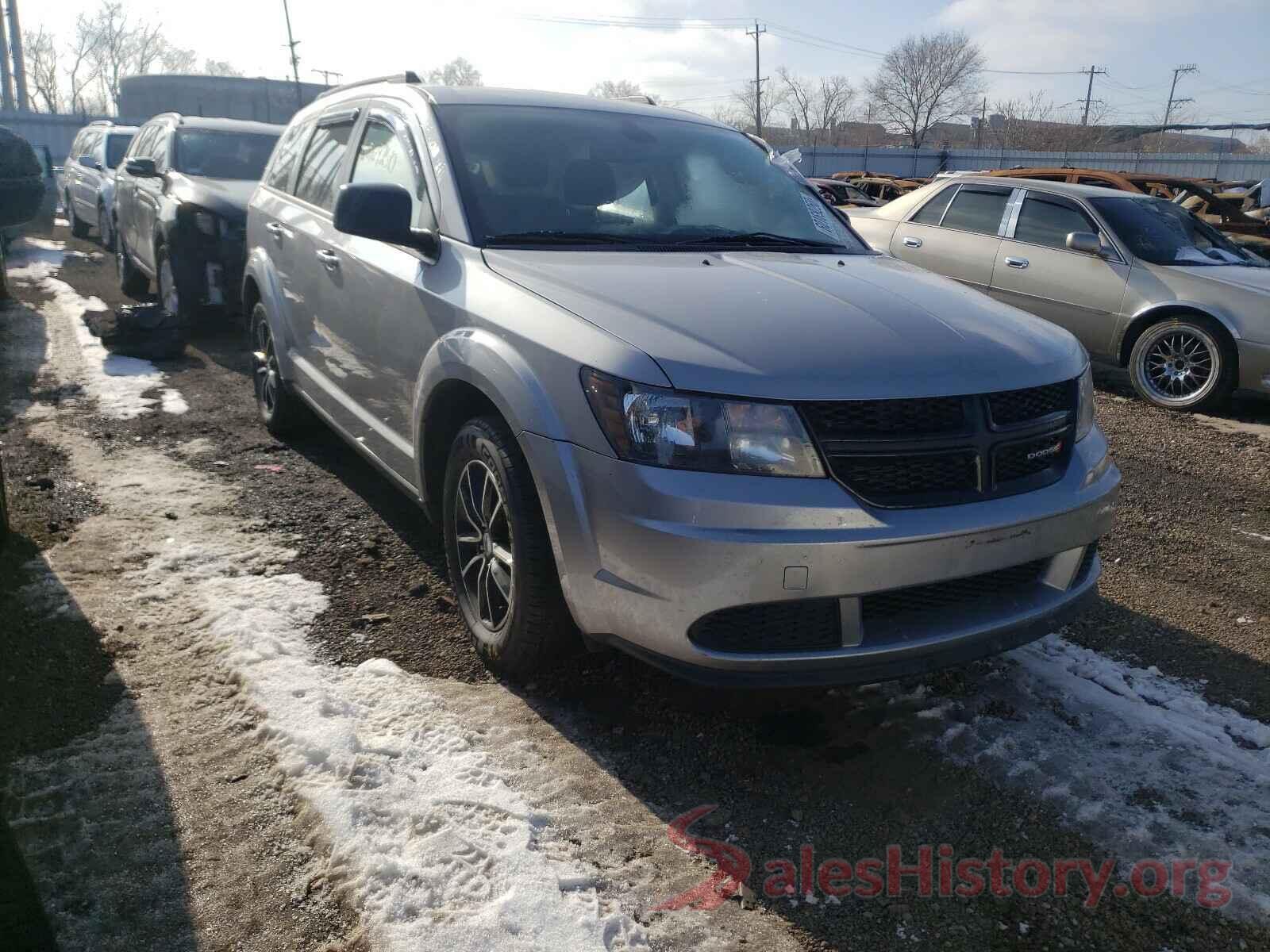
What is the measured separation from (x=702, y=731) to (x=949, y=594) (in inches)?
32.6

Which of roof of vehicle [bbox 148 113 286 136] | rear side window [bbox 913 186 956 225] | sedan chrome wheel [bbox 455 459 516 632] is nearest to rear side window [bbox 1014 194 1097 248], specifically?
rear side window [bbox 913 186 956 225]

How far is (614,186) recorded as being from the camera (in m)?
3.61

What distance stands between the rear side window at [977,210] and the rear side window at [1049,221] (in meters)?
0.22

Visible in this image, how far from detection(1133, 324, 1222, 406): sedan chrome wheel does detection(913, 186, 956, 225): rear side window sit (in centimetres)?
230

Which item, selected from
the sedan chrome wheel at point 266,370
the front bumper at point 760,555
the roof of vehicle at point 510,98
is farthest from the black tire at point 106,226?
the front bumper at point 760,555

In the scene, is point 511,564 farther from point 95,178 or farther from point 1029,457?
point 95,178

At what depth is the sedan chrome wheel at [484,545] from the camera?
2.95m

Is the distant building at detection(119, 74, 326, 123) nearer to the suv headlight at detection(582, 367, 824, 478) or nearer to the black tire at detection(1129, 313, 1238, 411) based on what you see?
the black tire at detection(1129, 313, 1238, 411)

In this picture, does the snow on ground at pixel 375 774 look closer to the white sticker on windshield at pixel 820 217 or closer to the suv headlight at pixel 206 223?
the white sticker on windshield at pixel 820 217

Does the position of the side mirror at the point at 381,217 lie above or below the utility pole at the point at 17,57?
below

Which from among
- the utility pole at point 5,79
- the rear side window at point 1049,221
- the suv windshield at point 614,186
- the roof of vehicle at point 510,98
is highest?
the utility pole at point 5,79

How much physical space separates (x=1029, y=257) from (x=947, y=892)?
6961 millimetres

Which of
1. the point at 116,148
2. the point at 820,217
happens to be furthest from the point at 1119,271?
the point at 116,148

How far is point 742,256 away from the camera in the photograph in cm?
336
